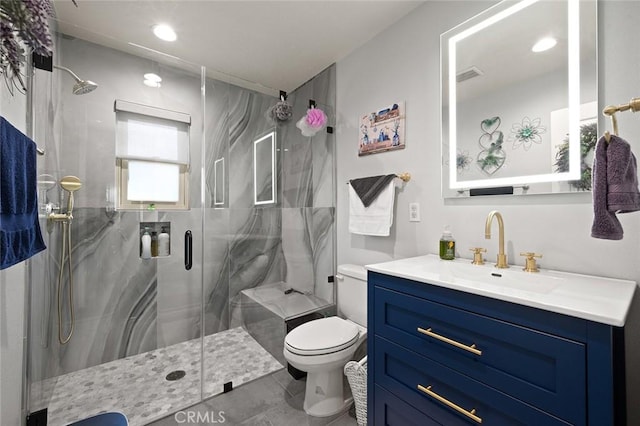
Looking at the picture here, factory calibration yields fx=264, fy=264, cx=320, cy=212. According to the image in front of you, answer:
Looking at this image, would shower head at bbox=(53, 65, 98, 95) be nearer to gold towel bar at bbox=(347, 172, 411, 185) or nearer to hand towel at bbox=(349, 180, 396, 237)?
hand towel at bbox=(349, 180, 396, 237)

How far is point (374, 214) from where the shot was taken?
6.14 ft

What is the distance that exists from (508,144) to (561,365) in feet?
3.34

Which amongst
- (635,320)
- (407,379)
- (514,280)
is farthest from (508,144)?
(407,379)

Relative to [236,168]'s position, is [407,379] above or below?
below

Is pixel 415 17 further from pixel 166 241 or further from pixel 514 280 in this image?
pixel 166 241

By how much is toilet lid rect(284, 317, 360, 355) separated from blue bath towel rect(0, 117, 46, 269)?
1.24 meters

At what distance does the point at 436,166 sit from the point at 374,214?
51cm

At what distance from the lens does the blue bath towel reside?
84 cm

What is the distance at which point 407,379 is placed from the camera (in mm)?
1115

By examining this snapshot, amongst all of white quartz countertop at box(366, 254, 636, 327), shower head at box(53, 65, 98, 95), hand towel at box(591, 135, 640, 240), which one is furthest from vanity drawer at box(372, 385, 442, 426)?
shower head at box(53, 65, 98, 95)

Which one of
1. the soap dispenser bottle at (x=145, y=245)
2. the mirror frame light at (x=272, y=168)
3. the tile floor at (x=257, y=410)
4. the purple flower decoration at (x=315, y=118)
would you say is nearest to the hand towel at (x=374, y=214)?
the purple flower decoration at (x=315, y=118)

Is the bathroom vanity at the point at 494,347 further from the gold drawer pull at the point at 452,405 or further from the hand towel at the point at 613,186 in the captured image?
→ the hand towel at the point at 613,186

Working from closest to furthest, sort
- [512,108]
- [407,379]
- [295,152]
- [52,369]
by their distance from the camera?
[407,379] < [512,108] < [52,369] < [295,152]

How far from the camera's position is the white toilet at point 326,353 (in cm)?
147
